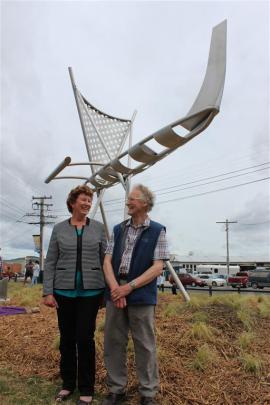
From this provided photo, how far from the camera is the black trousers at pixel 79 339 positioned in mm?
3383

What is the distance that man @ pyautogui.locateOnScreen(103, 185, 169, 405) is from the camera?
320 cm

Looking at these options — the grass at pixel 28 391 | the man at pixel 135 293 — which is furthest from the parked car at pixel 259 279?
the man at pixel 135 293

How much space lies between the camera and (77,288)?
341cm

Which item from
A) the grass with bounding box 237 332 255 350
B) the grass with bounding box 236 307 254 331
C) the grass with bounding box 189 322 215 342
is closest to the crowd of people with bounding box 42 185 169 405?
the grass with bounding box 189 322 215 342

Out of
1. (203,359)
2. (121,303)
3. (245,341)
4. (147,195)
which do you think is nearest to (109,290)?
(121,303)

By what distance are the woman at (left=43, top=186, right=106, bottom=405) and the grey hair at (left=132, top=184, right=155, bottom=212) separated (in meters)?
0.46

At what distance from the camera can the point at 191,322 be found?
5.63 m

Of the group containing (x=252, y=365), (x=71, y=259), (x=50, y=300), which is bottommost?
(x=252, y=365)

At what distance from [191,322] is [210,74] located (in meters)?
3.67

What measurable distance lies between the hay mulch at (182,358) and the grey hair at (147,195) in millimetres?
1497

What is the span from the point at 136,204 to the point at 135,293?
0.69 m

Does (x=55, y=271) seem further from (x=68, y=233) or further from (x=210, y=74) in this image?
(x=210, y=74)

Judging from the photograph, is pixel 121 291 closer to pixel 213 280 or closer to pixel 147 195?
pixel 147 195

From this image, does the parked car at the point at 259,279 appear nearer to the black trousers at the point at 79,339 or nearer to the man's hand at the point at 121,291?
the black trousers at the point at 79,339
